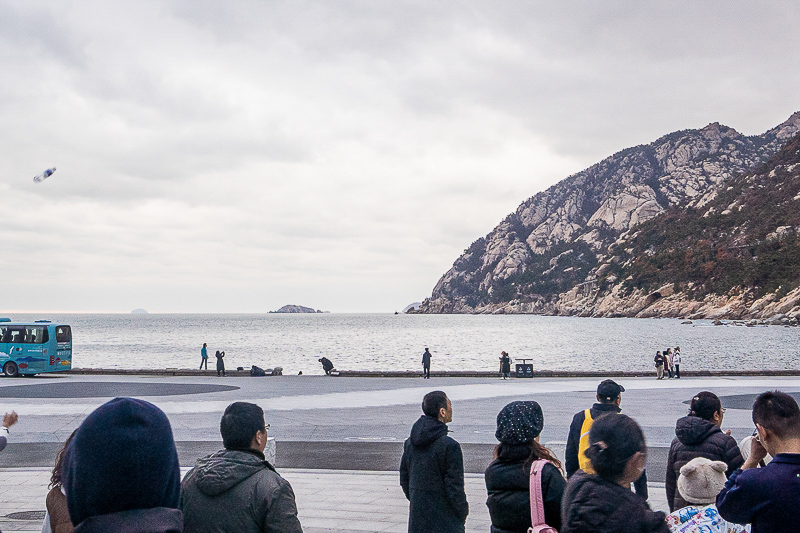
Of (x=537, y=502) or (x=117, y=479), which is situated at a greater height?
(x=117, y=479)

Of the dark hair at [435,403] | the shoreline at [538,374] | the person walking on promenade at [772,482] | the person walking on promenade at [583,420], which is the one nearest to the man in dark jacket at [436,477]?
the dark hair at [435,403]

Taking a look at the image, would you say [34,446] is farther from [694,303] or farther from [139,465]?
[694,303]

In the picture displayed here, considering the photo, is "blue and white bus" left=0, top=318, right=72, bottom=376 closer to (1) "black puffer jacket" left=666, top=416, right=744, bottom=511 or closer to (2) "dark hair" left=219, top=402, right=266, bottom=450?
(2) "dark hair" left=219, top=402, right=266, bottom=450

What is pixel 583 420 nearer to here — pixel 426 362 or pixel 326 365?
pixel 426 362

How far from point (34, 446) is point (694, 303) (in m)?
169

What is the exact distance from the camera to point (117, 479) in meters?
2.21

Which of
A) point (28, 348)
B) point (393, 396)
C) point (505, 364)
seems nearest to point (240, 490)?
point (393, 396)

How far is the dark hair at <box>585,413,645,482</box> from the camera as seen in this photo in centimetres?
319

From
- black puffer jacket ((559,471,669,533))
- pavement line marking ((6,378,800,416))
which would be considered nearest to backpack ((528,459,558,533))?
black puffer jacket ((559,471,669,533))

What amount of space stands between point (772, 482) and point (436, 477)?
2.65 metres

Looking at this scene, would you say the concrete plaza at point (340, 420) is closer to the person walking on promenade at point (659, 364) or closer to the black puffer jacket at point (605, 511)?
the person walking on promenade at point (659, 364)

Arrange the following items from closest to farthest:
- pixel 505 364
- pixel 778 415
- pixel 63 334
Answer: pixel 778 415 → pixel 505 364 → pixel 63 334

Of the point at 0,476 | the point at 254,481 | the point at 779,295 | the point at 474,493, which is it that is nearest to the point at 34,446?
the point at 0,476

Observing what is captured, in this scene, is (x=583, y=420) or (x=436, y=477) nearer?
(x=436, y=477)
